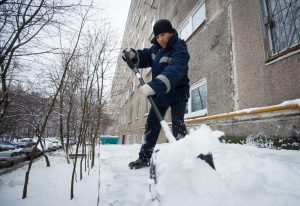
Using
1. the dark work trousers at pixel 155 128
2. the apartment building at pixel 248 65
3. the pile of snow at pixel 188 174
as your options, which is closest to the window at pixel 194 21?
the apartment building at pixel 248 65

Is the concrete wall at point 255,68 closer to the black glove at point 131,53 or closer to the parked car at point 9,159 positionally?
the black glove at point 131,53

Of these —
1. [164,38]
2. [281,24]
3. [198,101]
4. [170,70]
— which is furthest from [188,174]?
[198,101]

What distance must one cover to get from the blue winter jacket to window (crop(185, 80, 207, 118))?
112 inches

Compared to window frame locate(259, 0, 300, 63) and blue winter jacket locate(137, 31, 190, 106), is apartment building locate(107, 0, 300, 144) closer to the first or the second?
window frame locate(259, 0, 300, 63)

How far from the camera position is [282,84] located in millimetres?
2684

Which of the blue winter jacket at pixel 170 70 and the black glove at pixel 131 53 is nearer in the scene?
the blue winter jacket at pixel 170 70

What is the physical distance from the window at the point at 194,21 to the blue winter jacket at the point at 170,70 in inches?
147

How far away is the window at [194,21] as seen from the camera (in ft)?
18.1

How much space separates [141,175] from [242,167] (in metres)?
0.97

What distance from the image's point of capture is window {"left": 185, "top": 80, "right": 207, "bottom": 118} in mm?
4954

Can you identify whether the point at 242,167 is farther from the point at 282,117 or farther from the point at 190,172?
the point at 282,117

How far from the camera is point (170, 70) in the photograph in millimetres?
1727

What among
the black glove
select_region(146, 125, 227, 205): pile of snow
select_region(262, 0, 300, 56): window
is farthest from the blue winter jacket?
select_region(262, 0, 300, 56): window

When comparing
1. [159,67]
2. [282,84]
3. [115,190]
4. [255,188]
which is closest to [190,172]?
[255,188]
